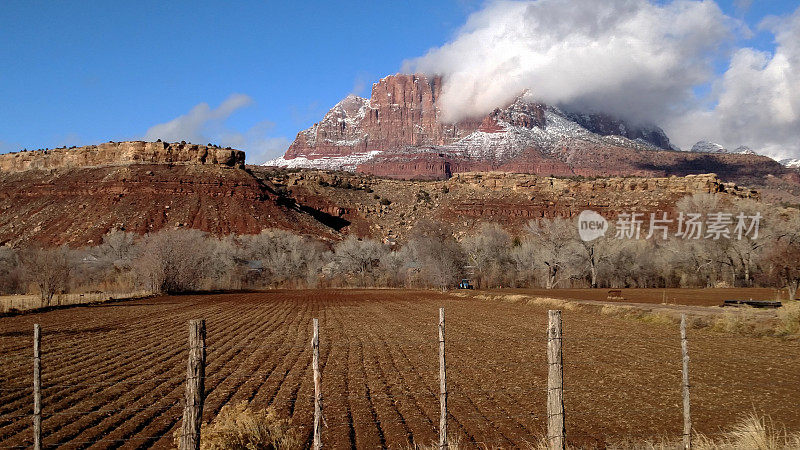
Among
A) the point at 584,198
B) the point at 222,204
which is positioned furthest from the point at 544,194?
the point at 222,204

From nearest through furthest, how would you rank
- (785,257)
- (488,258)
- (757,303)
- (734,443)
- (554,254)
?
1. (734,443)
2. (757,303)
3. (785,257)
4. (554,254)
5. (488,258)

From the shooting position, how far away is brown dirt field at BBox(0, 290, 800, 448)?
11.3 m

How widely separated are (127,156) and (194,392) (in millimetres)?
111054

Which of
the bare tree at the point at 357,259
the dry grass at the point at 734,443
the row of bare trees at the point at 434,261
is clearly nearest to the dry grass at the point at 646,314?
the dry grass at the point at 734,443

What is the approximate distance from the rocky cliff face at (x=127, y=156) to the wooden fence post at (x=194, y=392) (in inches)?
4219

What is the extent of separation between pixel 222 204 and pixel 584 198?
69.1 m

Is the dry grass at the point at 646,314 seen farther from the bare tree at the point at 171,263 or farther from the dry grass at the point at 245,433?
the bare tree at the point at 171,263

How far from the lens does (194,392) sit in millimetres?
7473

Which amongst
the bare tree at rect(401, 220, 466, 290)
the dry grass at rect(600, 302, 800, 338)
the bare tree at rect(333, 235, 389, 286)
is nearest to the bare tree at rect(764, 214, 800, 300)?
the dry grass at rect(600, 302, 800, 338)

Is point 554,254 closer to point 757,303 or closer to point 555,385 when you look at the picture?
point 757,303

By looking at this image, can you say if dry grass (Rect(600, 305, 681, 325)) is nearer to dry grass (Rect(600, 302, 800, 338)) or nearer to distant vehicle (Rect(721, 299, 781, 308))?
dry grass (Rect(600, 302, 800, 338))

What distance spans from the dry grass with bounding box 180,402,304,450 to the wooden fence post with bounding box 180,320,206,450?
0.36 m

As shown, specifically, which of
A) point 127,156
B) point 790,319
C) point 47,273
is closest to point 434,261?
point 47,273

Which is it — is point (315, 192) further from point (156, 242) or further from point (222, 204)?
point (156, 242)
